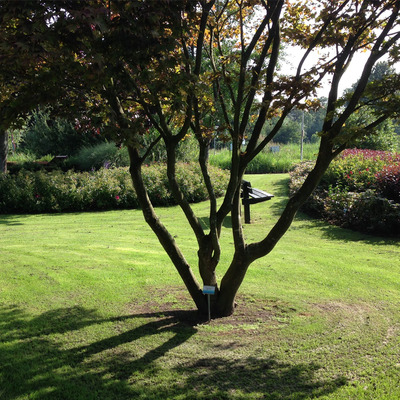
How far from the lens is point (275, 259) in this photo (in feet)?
21.8

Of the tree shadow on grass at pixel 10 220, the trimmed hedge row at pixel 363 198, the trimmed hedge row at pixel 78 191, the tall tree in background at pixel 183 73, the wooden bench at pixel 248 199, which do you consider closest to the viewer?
the tall tree in background at pixel 183 73

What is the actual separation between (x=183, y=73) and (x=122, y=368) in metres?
2.45

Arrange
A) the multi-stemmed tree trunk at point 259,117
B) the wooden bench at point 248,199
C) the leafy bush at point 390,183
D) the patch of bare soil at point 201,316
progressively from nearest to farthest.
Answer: the multi-stemmed tree trunk at point 259,117, the patch of bare soil at point 201,316, the leafy bush at point 390,183, the wooden bench at point 248,199

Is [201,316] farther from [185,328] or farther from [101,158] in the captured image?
[101,158]

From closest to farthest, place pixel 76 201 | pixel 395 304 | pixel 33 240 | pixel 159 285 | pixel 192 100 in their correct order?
pixel 192 100, pixel 395 304, pixel 159 285, pixel 33 240, pixel 76 201

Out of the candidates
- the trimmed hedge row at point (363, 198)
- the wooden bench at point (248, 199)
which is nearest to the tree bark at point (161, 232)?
the trimmed hedge row at point (363, 198)

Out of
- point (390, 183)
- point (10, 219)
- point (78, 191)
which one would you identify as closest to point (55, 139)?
point (78, 191)

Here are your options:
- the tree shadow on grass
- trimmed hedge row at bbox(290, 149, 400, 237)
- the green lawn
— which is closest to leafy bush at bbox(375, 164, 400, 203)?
trimmed hedge row at bbox(290, 149, 400, 237)

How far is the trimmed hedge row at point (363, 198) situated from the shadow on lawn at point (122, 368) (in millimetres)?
6021

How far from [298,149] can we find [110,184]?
18596 mm

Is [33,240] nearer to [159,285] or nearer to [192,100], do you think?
[159,285]

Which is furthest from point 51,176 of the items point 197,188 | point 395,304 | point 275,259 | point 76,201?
point 395,304

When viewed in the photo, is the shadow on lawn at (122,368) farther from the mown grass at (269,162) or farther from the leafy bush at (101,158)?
the mown grass at (269,162)

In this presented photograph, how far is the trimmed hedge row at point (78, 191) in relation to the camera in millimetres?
11820
